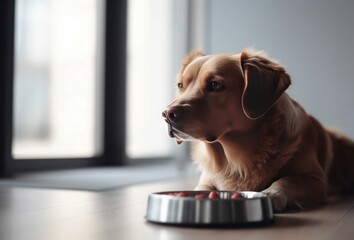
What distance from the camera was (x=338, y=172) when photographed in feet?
8.42

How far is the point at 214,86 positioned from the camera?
2002mm

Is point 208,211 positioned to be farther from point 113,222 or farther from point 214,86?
point 214,86

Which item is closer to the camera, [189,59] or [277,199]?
[277,199]

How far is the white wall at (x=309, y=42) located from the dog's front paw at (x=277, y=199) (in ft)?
7.77

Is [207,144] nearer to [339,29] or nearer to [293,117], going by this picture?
[293,117]

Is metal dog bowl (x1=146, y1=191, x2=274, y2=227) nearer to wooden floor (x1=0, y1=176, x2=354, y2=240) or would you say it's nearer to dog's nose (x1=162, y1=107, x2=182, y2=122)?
wooden floor (x1=0, y1=176, x2=354, y2=240)

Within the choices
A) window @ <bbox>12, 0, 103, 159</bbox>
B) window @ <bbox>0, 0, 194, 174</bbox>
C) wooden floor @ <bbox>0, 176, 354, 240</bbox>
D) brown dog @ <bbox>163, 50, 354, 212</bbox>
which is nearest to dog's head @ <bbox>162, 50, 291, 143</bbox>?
brown dog @ <bbox>163, 50, 354, 212</bbox>

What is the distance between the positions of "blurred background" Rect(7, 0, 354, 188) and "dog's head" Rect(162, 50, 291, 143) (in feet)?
6.13

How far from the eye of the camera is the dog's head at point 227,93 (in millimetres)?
1945

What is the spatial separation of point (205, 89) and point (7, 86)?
5.39 feet

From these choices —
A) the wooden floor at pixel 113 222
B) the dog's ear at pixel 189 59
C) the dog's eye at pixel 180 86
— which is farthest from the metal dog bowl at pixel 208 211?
the dog's ear at pixel 189 59

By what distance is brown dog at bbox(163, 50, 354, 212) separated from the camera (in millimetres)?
1945

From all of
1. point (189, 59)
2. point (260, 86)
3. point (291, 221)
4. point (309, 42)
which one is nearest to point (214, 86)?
point (260, 86)

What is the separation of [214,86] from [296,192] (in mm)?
A: 448
